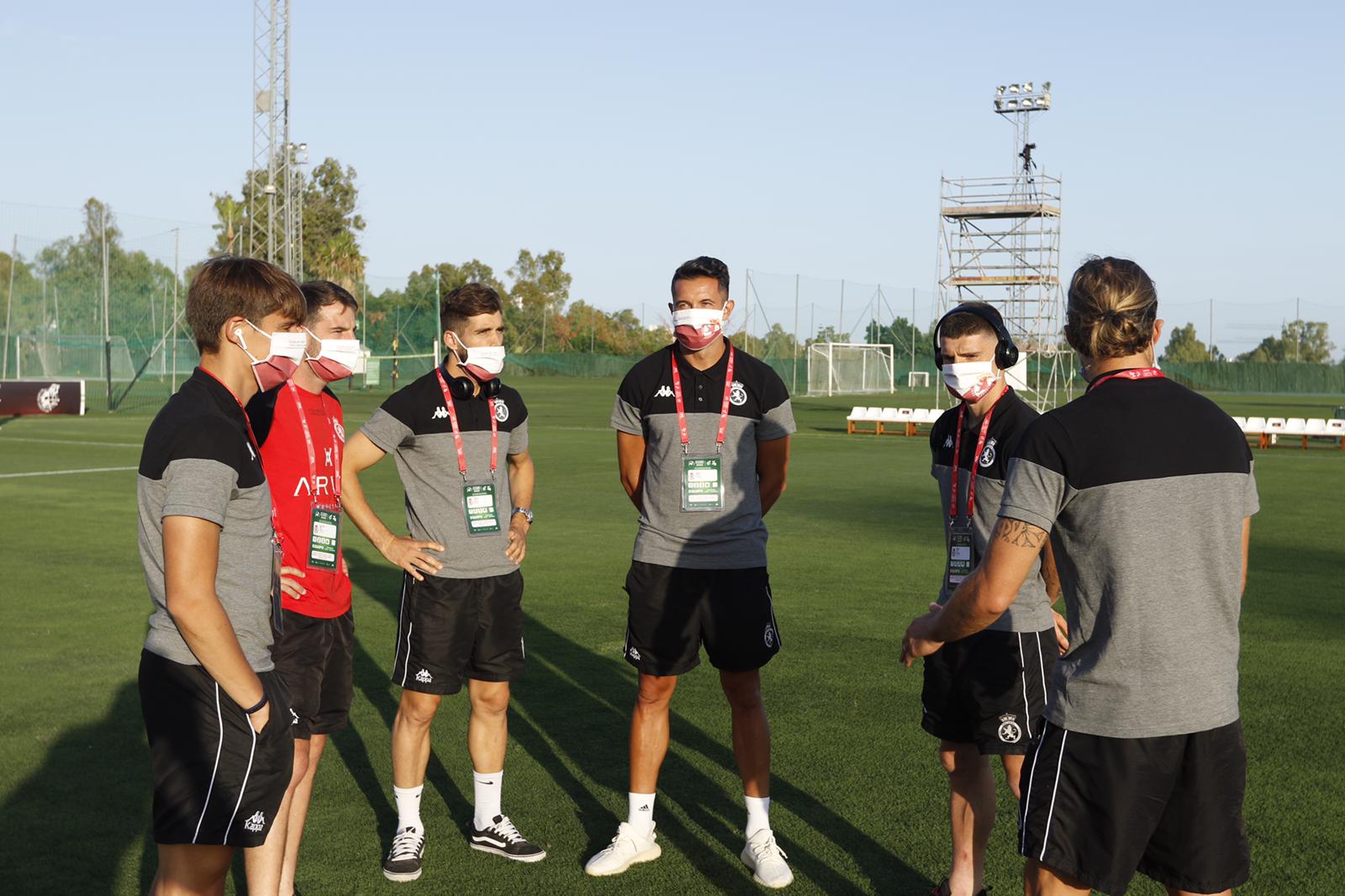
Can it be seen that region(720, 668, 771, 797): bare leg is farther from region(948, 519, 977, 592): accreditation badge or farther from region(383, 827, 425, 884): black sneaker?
region(383, 827, 425, 884): black sneaker

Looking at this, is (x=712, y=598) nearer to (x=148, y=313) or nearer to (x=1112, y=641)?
(x=1112, y=641)

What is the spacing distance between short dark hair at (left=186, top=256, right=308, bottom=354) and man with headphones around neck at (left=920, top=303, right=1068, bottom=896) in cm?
209

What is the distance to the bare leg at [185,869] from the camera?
2.95 m

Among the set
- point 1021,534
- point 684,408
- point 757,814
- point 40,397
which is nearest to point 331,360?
point 684,408

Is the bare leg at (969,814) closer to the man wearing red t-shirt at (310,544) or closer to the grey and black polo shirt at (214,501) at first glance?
the man wearing red t-shirt at (310,544)

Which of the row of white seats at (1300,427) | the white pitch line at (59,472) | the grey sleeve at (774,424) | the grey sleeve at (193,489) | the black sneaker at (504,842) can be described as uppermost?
the grey sleeve at (774,424)

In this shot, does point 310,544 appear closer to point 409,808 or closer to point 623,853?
point 409,808

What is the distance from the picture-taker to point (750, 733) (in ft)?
15.7

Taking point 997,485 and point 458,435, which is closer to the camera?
point 997,485

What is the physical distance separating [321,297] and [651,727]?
2099mm

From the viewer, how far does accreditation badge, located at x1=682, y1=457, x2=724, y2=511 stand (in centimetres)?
480

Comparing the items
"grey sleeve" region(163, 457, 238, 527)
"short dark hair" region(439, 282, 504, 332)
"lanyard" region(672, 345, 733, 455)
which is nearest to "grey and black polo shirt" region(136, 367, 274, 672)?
"grey sleeve" region(163, 457, 238, 527)

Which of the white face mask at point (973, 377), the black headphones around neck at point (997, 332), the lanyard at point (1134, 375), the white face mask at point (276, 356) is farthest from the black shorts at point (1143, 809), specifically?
the white face mask at point (276, 356)

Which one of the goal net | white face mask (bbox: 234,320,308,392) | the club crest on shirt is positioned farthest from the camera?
the goal net
